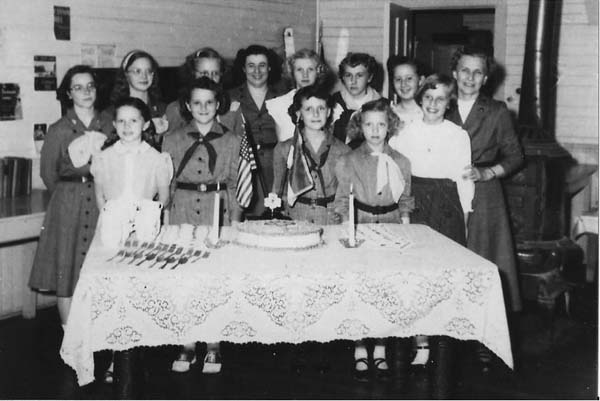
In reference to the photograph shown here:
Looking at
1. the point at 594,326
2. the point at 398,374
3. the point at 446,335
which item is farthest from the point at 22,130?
the point at 594,326

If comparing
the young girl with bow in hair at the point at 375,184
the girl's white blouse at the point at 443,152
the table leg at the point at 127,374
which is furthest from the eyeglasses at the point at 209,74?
the table leg at the point at 127,374

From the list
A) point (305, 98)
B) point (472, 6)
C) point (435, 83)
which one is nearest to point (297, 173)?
point (305, 98)

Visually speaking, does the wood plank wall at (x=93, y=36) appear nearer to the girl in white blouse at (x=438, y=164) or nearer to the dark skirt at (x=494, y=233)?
the girl in white blouse at (x=438, y=164)

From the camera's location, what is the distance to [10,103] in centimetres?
543

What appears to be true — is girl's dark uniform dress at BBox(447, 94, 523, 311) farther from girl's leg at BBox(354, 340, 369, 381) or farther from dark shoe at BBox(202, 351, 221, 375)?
dark shoe at BBox(202, 351, 221, 375)

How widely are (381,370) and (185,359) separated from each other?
1.07 meters

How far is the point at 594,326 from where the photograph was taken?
207 inches

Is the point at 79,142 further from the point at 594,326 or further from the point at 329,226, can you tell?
the point at 594,326

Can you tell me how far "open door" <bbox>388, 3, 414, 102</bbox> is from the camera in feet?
27.1

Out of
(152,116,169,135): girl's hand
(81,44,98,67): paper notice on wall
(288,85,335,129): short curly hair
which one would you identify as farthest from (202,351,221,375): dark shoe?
(81,44,98,67): paper notice on wall

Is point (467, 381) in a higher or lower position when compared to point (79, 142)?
lower

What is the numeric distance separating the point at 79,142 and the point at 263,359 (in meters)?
1.62

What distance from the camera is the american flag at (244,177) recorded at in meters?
4.15

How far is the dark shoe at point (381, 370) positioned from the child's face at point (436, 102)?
135cm
